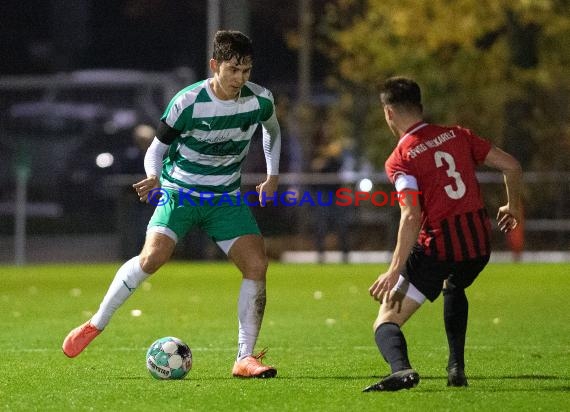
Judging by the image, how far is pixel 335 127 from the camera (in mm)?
29953

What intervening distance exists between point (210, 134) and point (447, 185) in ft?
5.69

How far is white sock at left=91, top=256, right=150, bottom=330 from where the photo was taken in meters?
8.99

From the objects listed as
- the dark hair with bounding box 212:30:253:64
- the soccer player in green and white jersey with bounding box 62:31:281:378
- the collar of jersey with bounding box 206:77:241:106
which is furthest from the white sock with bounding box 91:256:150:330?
the dark hair with bounding box 212:30:253:64

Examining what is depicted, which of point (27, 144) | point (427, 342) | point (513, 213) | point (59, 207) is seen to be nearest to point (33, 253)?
point (59, 207)

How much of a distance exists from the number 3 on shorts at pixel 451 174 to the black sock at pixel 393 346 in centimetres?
79

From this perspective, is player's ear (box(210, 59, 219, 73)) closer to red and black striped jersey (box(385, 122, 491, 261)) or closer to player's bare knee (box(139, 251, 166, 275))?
player's bare knee (box(139, 251, 166, 275))

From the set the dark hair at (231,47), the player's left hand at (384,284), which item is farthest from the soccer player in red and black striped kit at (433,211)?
the dark hair at (231,47)

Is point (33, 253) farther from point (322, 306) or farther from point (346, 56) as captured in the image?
point (322, 306)

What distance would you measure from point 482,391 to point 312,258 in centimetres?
1793

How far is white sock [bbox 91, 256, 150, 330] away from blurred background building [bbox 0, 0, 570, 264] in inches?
640

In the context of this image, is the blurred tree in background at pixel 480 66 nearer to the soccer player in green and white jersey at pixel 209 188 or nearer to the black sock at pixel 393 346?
the soccer player in green and white jersey at pixel 209 188

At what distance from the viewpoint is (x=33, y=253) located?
1046 inches

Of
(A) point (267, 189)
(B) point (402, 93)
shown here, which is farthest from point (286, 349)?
(B) point (402, 93)

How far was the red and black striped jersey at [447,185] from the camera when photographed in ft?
25.8
